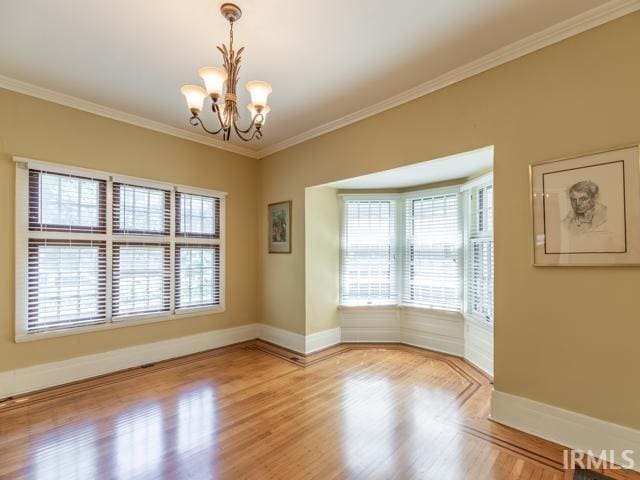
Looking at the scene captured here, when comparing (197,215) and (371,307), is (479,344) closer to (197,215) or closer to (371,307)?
(371,307)

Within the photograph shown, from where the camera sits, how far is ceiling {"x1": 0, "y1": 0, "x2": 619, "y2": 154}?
206cm

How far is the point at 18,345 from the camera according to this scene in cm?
299

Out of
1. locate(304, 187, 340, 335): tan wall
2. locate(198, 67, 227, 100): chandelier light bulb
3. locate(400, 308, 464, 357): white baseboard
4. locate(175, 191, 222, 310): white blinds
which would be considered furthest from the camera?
locate(304, 187, 340, 335): tan wall

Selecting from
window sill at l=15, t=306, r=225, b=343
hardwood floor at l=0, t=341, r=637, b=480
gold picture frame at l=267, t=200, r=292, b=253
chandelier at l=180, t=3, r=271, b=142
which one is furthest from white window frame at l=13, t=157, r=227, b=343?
chandelier at l=180, t=3, r=271, b=142

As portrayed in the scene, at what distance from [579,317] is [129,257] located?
4.33m

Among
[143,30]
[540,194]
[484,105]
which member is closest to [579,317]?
[540,194]

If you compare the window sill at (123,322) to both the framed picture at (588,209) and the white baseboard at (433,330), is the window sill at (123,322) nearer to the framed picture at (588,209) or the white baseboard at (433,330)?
the white baseboard at (433,330)

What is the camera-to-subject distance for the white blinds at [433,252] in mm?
4039

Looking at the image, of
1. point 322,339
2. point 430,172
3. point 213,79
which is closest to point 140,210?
point 213,79

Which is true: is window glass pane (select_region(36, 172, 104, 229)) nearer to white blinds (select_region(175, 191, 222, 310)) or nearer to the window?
white blinds (select_region(175, 191, 222, 310))

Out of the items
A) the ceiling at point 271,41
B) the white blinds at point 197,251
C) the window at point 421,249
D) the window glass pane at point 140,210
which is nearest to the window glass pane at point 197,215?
the white blinds at point 197,251

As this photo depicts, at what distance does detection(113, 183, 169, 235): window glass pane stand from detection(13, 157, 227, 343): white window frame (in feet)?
0.20

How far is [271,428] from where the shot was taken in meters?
Result: 2.41

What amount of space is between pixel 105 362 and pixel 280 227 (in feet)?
8.61
